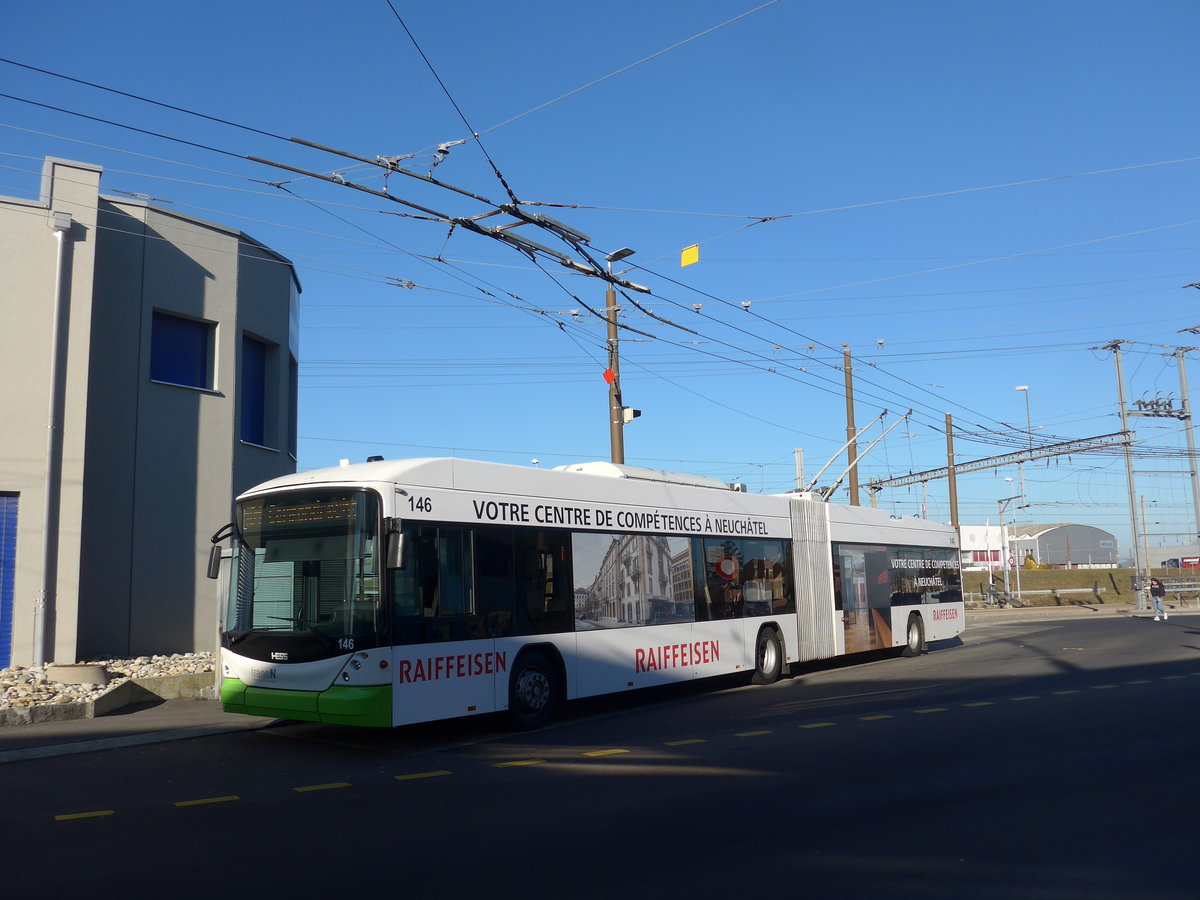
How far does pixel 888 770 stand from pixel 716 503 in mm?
7615

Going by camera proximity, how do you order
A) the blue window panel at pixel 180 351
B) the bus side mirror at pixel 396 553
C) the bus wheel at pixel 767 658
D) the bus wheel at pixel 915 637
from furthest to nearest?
the bus wheel at pixel 915 637, the blue window panel at pixel 180 351, the bus wheel at pixel 767 658, the bus side mirror at pixel 396 553

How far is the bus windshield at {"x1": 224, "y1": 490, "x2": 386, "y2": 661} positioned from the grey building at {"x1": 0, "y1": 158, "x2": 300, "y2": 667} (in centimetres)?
670

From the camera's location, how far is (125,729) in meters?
12.1

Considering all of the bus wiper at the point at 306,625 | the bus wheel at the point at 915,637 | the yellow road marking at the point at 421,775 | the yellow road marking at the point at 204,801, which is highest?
the bus wiper at the point at 306,625

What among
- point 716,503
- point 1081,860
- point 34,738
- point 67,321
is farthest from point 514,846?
point 67,321

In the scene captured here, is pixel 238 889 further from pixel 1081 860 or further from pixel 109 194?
pixel 109 194

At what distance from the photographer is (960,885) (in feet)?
18.1

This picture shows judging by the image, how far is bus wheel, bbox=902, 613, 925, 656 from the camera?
72.1 feet

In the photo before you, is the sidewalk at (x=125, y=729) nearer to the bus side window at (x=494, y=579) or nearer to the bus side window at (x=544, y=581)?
the bus side window at (x=494, y=579)

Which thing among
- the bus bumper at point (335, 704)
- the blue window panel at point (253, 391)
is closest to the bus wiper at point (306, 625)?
the bus bumper at point (335, 704)

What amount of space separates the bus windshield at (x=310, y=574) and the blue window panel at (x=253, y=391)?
991 cm

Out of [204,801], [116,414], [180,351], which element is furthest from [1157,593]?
[204,801]

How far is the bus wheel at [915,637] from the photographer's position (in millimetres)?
21969

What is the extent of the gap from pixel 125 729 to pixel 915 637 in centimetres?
1631
